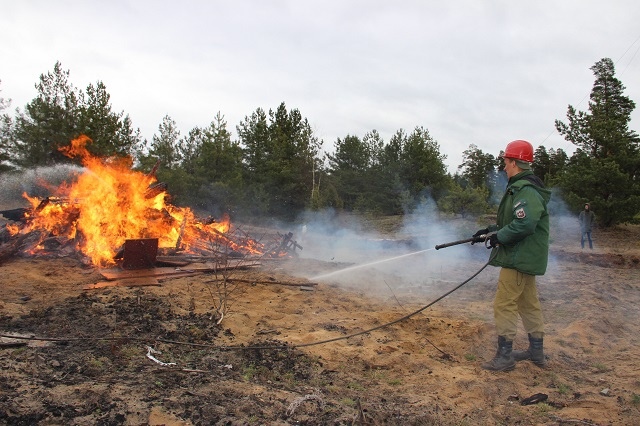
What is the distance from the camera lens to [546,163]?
3806cm

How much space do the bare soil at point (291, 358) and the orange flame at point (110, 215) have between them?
6.75 ft

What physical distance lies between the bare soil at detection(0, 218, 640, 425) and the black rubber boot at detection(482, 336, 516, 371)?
4.2 inches

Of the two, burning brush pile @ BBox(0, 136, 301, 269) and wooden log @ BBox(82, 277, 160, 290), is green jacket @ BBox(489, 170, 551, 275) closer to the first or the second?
wooden log @ BBox(82, 277, 160, 290)

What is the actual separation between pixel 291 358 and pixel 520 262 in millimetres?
2741

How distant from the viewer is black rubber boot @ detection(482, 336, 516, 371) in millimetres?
4547

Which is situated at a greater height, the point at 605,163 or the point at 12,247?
the point at 605,163

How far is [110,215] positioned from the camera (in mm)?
10508

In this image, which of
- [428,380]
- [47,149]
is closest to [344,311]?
[428,380]

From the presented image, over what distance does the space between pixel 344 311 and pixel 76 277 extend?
5.38m

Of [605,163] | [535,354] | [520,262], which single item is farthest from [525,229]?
[605,163]

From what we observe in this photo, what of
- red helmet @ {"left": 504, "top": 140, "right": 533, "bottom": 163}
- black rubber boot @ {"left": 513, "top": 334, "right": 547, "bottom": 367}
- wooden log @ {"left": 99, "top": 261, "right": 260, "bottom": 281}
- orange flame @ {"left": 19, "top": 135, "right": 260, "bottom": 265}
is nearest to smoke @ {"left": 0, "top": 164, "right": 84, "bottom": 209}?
orange flame @ {"left": 19, "top": 135, "right": 260, "bottom": 265}

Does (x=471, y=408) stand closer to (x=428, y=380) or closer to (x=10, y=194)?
(x=428, y=380)

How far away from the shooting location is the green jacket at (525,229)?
4.63 metres

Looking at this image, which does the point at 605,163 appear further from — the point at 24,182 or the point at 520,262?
the point at 24,182
